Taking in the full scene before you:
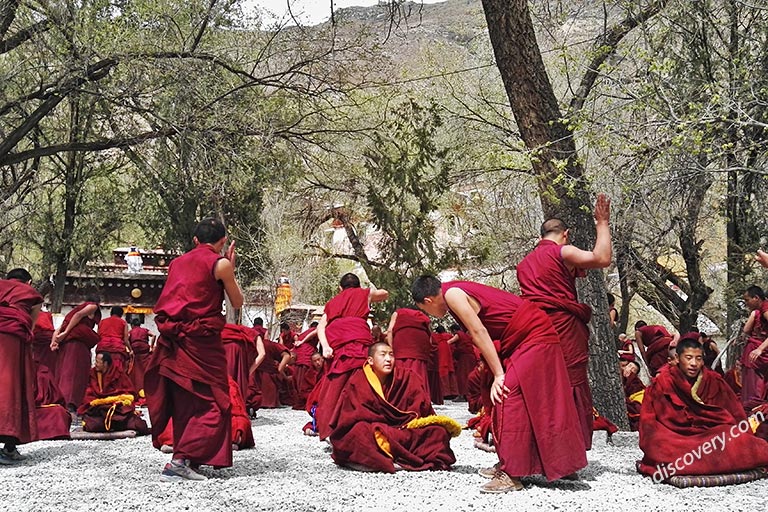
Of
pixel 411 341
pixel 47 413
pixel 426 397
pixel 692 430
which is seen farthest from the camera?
pixel 411 341

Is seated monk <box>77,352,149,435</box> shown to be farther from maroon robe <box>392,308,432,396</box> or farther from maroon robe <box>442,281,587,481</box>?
maroon robe <box>442,281,587,481</box>

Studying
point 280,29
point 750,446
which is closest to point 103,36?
point 280,29

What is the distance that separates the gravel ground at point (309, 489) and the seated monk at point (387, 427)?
13cm

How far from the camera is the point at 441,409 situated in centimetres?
1319

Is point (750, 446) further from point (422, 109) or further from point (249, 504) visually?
point (422, 109)

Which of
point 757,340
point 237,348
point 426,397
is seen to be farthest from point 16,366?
point 757,340

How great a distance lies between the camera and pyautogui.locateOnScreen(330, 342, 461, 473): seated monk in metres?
6.22

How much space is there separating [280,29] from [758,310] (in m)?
8.46

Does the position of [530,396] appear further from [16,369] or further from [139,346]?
[139,346]

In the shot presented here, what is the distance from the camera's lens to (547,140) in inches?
371

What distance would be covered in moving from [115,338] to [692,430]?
26.3 feet

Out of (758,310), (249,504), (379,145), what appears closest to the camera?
(249,504)

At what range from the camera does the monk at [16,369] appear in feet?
20.9

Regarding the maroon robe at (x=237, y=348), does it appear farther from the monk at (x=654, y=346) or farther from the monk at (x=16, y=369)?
the monk at (x=654, y=346)
